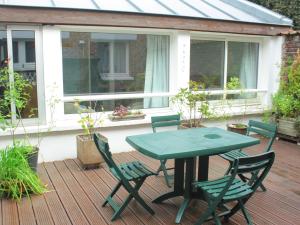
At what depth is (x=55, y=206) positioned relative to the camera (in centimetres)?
388

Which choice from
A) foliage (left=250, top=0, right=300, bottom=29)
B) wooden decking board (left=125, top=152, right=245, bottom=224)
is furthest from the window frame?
foliage (left=250, top=0, right=300, bottom=29)

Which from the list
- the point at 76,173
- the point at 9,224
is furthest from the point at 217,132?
the point at 9,224

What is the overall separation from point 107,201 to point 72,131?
6.88 feet

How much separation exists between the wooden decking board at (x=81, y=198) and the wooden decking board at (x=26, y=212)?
535 millimetres

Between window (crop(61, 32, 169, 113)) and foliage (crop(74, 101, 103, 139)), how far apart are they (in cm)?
24

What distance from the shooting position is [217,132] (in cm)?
417

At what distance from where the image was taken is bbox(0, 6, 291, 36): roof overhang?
195 inches

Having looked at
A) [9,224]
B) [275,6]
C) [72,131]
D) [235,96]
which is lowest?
[9,224]

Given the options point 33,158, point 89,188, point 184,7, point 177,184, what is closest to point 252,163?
point 177,184

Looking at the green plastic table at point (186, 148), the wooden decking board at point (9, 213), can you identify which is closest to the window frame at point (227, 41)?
the green plastic table at point (186, 148)

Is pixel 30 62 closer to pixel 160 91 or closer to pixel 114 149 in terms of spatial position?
pixel 114 149

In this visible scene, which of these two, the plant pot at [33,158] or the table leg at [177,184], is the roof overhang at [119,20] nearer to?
the plant pot at [33,158]

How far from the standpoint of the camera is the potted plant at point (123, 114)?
234 inches

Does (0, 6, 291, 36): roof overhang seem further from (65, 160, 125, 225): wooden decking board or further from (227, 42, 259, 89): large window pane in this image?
(65, 160, 125, 225): wooden decking board
